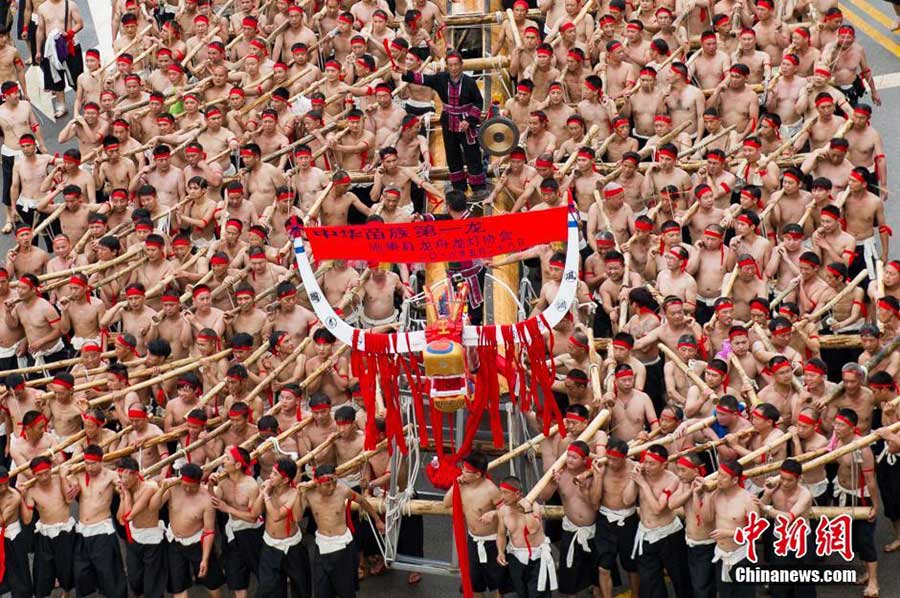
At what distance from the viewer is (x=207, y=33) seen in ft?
78.7

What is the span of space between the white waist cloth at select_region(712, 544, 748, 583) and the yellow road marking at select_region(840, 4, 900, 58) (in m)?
11.0

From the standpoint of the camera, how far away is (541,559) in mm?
16500

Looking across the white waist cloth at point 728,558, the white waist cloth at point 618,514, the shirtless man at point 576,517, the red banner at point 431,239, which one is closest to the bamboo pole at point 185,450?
the red banner at point 431,239

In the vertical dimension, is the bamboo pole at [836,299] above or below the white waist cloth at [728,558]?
above

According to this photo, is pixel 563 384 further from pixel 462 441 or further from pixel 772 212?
pixel 772 212

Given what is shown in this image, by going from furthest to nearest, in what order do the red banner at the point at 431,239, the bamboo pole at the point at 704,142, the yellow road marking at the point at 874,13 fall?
the yellow road marking at the point at 874,13, the bamboo pole at the point at 704,142, the red banner at the point at 431,239

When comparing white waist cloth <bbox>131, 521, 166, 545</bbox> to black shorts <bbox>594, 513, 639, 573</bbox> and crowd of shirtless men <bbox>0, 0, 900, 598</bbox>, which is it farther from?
black shorts <bbox>594, 513, 639, 573</bbox>

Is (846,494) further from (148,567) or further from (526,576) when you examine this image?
(148,567)

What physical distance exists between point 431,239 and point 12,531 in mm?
4641

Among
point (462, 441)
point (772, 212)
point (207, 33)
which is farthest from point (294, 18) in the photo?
point (462, 441)

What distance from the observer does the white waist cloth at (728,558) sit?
53.3ft

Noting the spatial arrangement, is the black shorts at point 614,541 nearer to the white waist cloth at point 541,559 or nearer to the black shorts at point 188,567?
the white waist cloth at point 541,559

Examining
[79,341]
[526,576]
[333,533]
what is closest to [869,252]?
[526,576]

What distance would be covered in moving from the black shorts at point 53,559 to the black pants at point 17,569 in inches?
3.3
